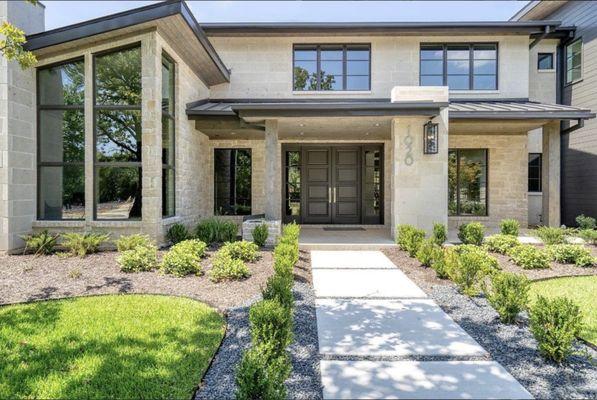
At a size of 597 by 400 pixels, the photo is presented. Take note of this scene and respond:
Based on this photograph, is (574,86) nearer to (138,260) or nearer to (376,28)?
(376,28)

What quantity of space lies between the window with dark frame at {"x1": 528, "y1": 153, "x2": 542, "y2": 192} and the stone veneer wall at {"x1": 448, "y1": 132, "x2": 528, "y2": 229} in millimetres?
1626

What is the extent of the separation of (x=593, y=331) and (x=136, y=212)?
27.3ft

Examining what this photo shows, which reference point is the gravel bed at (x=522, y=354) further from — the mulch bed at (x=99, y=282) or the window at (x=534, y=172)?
the window at (x=534, y=172)

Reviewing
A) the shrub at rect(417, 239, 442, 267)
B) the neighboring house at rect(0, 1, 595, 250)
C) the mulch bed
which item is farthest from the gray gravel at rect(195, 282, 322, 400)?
the neighboring house at rect(0, 1, 595, 250)

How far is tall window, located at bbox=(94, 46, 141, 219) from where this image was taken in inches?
327

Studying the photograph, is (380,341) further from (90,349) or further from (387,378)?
(90,349)

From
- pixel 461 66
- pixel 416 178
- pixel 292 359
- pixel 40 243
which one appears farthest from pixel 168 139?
pixel 461 66

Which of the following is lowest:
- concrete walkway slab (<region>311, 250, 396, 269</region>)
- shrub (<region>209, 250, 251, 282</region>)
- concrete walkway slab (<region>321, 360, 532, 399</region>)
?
concrete walkway slab (<region>321, 360, 532, 399</region>)

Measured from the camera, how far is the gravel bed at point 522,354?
2.99 meters

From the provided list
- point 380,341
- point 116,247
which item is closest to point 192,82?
point 116,247

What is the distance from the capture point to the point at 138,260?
6.51 meters

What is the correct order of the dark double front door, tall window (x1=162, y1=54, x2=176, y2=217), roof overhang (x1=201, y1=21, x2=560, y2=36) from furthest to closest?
the dark double front door → roof overhang (x1=201, y1=21, x2=560, y2=36) → tall window (x1=162, y1=54, x2=176, y2=217)

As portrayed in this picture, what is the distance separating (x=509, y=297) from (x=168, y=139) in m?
7.97

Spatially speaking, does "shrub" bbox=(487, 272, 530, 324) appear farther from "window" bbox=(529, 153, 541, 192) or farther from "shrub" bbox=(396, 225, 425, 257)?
→ "window" bbox=(529, 153, 541, 192)
